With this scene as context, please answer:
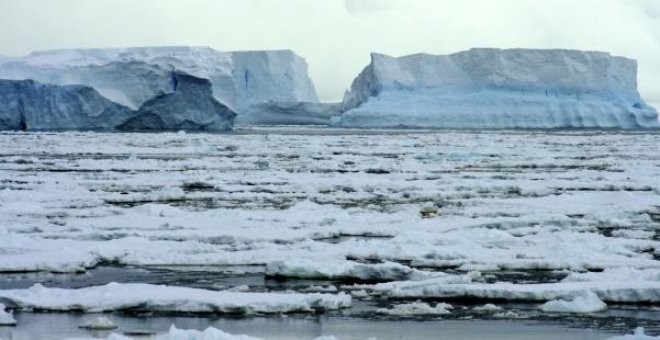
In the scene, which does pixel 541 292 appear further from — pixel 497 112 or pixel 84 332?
pixel 497 112

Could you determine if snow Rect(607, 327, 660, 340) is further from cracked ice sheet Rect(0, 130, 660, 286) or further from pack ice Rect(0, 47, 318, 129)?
pack ice Rect(0, 47, 318, 129)

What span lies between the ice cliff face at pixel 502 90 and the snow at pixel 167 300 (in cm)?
3507

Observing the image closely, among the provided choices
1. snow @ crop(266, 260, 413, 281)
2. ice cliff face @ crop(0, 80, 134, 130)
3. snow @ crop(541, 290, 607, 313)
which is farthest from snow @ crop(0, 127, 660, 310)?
ice cliff face @ crop(0, 80, 134, 130)

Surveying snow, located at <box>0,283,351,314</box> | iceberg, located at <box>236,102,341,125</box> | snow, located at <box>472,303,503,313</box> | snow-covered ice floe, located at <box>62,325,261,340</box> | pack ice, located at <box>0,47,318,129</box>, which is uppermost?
pack ice, located at <box>0,47,318,129</box>

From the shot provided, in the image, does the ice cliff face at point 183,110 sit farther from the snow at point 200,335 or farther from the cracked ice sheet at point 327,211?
the snow at point 200,335

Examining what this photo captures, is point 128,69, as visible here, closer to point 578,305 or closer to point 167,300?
point 167,300

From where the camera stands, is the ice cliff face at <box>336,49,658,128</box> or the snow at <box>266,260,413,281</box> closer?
the snow at <box>266,260,413,281</box>

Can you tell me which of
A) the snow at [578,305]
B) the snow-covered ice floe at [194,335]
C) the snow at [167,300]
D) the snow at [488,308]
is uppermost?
the snow-covered ice floe at [194,335]

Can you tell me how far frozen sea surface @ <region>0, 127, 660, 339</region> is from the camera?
18.4ft

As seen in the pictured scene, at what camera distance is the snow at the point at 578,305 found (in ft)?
17.5

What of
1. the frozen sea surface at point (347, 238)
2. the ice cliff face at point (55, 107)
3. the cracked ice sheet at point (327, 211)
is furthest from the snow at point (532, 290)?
the ice cliff face at point (55, 107)

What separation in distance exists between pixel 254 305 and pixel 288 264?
3.71 ft

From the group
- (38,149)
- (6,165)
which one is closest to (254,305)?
(6,165)

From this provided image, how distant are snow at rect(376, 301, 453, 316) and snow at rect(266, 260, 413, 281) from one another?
2.86ft
